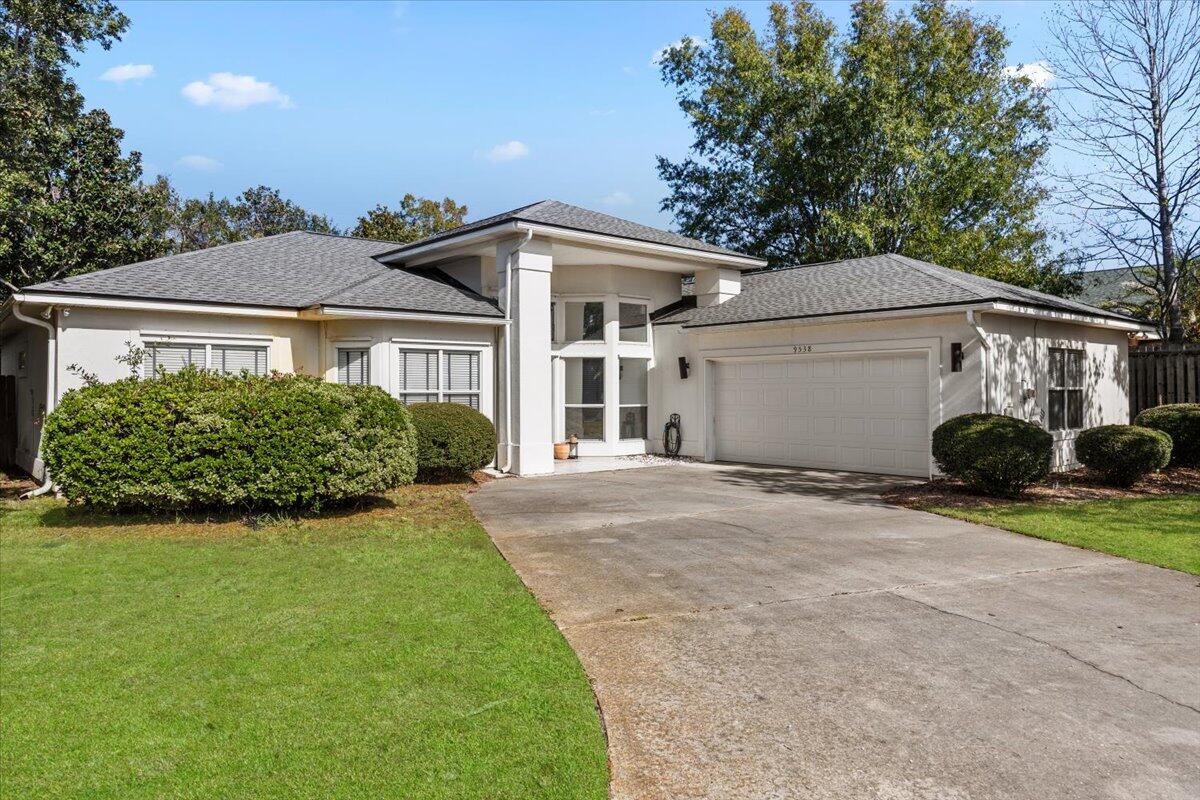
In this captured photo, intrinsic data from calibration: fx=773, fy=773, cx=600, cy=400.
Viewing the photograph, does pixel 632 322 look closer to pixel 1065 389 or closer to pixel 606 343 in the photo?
pixel 606 343

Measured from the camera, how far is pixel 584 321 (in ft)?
54.3

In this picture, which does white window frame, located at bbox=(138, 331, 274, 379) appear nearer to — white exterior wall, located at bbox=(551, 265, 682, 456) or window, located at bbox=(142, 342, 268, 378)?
window, located at bbox=(142, 342, 268, 378)

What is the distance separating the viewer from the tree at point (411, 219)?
34031mm

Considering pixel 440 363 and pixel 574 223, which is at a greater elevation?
pixel 574 223

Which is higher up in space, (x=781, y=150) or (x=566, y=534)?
(x=781, y=150)

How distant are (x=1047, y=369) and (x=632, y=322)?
26.8 feet

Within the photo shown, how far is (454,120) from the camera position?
1895 centimetres

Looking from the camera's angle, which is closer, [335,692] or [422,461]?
[335,692]

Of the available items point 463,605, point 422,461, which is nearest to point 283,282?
point 422,461

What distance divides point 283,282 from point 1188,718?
1408 centimetres

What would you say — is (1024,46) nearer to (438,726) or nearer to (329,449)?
(329,449)

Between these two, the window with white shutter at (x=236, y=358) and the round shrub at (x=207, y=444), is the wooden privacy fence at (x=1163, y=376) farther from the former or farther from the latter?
the window with white shutter at (x=236, y=358)

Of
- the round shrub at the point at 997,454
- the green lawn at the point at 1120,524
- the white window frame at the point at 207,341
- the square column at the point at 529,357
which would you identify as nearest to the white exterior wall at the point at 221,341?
the white window frame at the point at 207,341

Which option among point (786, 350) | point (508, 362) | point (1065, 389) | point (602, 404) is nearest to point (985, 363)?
point (1065, 389)
